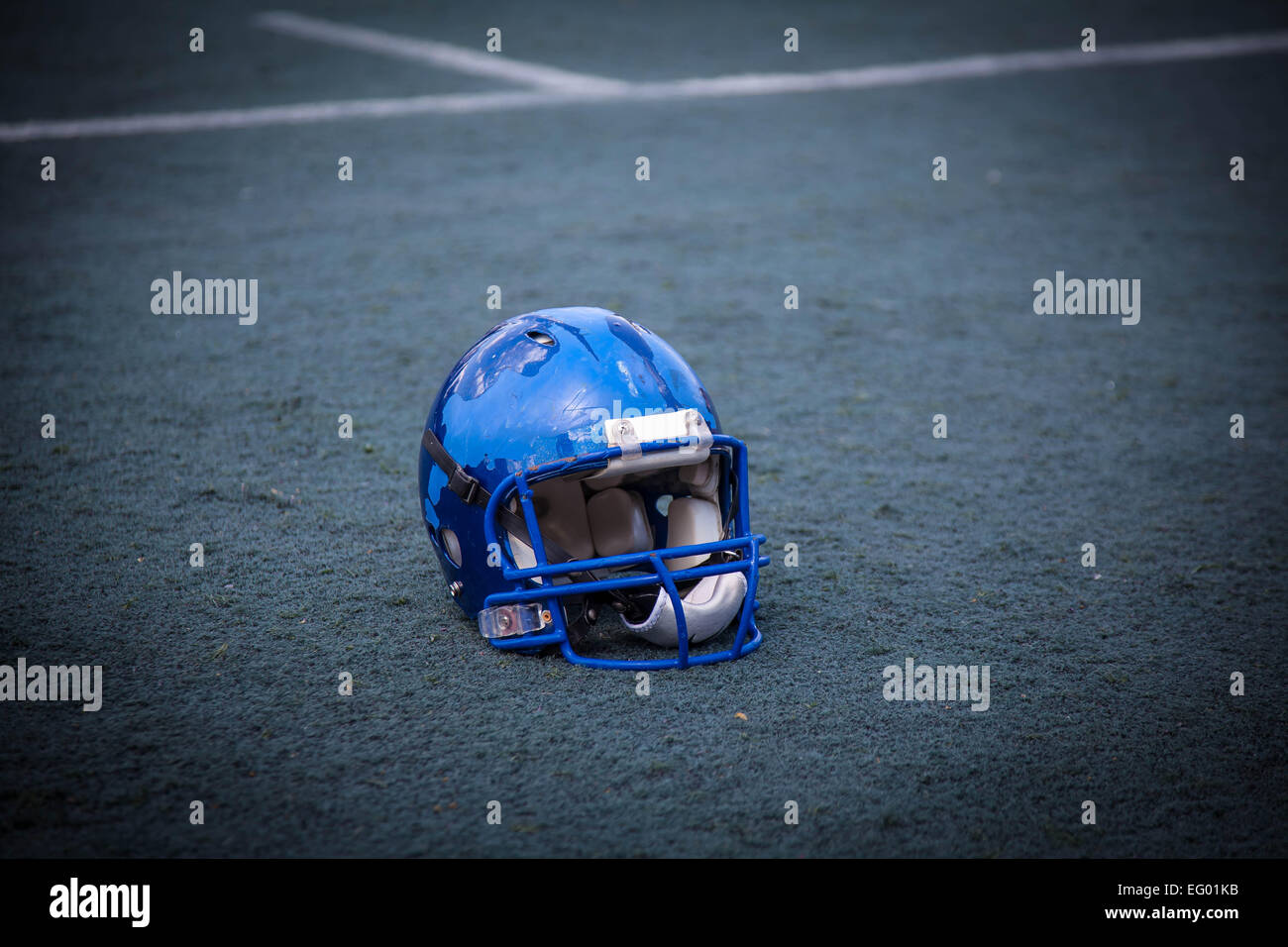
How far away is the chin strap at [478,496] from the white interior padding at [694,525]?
167mm

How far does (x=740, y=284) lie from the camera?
4.91 m

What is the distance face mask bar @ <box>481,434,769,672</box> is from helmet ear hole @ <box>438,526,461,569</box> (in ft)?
0.39

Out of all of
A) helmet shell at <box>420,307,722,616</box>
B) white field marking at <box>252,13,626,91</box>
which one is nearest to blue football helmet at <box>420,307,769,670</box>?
helmet shell at <box>420,307,722,616</box>

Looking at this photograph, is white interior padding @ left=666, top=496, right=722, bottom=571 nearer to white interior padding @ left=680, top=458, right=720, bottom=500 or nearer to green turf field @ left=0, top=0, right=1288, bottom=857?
white interior padding @ left=680, top=458, right=720, bottom=500

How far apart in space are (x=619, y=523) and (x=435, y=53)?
6.37 m

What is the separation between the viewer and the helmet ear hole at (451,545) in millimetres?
2414

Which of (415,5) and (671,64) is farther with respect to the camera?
(415,5)

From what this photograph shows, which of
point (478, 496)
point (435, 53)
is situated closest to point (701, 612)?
point (478, 496)

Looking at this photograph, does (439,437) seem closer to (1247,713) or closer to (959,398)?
(1247,713)

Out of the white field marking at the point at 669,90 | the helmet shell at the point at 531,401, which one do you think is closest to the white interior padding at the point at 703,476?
the helmet shell at the point at 531,401

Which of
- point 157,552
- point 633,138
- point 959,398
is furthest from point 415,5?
point 157,552

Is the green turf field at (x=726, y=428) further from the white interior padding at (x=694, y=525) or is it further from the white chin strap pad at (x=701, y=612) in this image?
the white interior padding at (x=694, y=525)

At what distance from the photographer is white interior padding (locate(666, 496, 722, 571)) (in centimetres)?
251

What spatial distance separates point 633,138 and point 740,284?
205 cm
